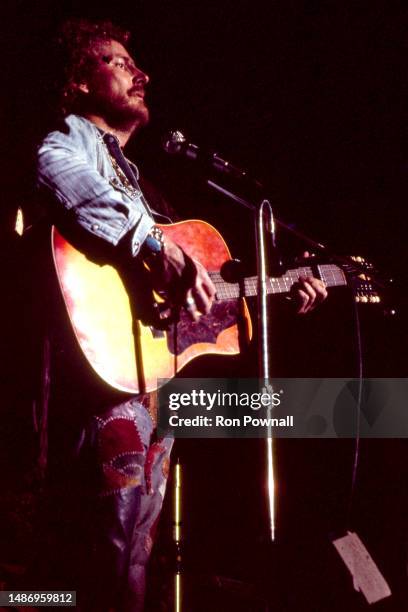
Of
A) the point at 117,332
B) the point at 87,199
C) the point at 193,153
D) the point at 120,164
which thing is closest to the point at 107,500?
the point at 117,332

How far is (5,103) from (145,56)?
919 millimetres

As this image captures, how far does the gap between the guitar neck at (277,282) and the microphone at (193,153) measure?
0.50 meters

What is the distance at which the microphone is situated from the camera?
162cm

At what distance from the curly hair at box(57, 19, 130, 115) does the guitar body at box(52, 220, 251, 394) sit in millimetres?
787

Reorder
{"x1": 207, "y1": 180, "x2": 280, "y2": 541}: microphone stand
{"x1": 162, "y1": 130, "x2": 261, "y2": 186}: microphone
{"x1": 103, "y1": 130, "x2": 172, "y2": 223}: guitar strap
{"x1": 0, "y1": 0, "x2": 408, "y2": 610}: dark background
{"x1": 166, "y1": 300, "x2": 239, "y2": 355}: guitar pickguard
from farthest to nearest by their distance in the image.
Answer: {"x1": 0, "y1": 0, "x2": 408, "y2": 610}: dark background
{"x1": 103, "y1": 130, "x2": 172, "y2": 223}: guitar strap
{"x1": 166, "y1": 300, "x2": 239, "y2": 355}: guitar pickguard
{"x1": 162, "y1": 130, "x2": 261, "y2": 186}: microphone
{"x1": 207, "y1": 180, "x2": 280, "y2": 541}: microphone stand

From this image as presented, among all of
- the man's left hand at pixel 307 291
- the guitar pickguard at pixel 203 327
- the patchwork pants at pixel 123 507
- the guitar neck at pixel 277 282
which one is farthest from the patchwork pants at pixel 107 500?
the man's left hand at pixel 307 291

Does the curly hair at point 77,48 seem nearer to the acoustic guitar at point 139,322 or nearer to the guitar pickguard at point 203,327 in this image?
the acoustic guitar at point 139,322

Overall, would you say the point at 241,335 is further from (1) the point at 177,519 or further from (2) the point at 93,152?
(2) the point at 93,152

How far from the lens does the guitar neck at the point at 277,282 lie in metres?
2.05

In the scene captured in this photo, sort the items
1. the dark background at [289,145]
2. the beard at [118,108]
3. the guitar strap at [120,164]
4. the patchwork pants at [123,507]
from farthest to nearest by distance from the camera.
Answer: the dark background at [289,145]
the beard at [118,108]
the guitar strap at [120,164]
the patchwork pants at [123,507]

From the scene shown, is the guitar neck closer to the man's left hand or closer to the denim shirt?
the man's left hand

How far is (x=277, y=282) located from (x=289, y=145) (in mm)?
1144

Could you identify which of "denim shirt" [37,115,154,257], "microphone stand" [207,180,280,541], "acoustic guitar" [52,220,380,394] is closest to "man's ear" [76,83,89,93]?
"denim shirt" [37,115,154,257]

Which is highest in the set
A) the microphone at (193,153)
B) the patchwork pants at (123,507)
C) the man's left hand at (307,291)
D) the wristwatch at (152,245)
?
the microphone at (193,153)
